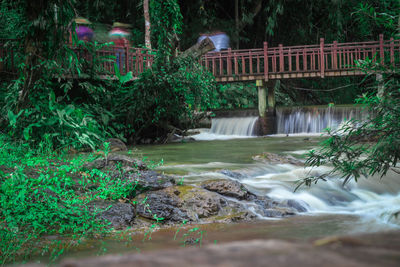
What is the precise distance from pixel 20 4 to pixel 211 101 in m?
5.70

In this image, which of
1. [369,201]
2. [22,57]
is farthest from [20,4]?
[369,201]

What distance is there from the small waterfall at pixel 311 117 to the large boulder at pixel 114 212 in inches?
427

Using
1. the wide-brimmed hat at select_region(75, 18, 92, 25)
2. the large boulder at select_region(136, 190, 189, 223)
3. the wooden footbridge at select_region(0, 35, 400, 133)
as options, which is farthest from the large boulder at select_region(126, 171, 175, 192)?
the wide-brimmed hat at select_region(75, 18, 92, 25)

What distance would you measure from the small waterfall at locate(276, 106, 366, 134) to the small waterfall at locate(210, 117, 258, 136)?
3.34 ft

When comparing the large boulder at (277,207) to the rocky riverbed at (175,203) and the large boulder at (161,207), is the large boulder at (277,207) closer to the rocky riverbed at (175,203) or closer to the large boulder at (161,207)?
the rocky riverbed at (175,203)

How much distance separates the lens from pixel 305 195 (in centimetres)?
593

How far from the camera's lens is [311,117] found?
15.3m

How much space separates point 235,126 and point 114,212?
11.6 m

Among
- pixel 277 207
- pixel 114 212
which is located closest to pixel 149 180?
pixel 114 212

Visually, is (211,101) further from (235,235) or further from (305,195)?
(235,235)

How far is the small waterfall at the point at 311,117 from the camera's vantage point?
579 inches

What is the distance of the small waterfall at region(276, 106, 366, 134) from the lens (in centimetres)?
1470

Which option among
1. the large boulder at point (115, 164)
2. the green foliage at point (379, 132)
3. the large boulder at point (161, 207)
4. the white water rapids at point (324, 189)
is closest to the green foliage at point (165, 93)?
the white water rapids at point (324, 189)

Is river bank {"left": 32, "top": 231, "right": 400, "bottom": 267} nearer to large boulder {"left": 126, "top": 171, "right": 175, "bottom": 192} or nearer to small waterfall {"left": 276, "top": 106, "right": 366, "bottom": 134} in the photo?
large boulder {"left": 126, "top": 171, "right": 175, "bottom": 192}
